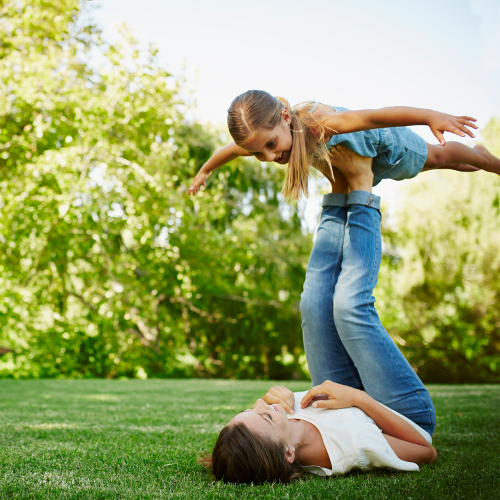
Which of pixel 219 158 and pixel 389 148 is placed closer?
pixel 389 148

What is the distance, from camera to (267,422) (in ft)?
5.39

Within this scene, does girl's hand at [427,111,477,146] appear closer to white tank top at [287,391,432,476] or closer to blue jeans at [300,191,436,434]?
blue jeans at [300,191,436,434]

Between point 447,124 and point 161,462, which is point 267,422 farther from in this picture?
point 447,124

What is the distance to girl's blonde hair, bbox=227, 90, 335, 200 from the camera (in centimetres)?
209

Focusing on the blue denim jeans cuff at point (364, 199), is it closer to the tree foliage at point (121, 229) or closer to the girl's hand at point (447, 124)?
the girl's hand at point (447, 124)

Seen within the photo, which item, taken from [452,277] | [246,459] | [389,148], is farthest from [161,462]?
[452,277]

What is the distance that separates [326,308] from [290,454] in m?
0.76

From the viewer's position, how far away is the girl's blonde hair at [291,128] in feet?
6.86

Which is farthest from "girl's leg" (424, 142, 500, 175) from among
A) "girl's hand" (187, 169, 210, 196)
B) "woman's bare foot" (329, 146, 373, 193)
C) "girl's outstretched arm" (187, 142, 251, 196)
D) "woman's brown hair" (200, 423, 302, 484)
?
"woman's brown hair" (200, 423, 302, 484)

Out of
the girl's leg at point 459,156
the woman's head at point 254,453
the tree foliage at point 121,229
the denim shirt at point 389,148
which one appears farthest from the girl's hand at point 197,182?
the tree foliage at point 121,229

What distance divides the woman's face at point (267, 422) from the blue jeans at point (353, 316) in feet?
1.56

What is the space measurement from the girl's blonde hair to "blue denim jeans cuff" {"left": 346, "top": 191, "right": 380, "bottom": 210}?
216 mm

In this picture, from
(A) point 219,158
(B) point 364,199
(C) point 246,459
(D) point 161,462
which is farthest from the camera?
(A) point 219,158

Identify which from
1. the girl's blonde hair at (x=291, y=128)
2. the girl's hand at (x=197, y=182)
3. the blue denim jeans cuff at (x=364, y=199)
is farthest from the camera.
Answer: the girl's hand at (x=197, y=182)
